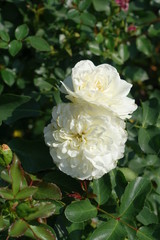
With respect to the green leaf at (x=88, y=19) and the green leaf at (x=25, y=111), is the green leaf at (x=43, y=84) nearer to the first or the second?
the green leaf at (x=25, y=111)

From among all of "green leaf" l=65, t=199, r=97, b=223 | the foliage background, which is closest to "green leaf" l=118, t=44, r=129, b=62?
the foliage background

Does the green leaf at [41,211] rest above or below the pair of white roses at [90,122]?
below

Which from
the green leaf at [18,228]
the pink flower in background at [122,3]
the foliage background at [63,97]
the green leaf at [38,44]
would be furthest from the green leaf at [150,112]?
the green leaf at [18,228]

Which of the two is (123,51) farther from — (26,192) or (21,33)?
(26,192)

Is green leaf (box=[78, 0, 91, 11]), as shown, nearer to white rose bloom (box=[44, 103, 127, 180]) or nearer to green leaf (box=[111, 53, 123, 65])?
green leaf (box=[111, 53, 123, 65])

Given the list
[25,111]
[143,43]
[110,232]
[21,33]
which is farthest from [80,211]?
[143,43]

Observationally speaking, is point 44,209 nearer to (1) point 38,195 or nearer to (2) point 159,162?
(1) point 38,195

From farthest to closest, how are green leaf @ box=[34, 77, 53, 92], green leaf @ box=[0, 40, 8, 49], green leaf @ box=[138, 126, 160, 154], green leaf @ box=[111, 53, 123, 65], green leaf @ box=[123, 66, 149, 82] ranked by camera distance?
green leaf @ box=[123, 66, 149, 82], green leaf @ box=[111, 53, 123, 65], green leaf @ box=[34, 77, 53, 92], green leaf @ box=[0, 40, 8, 49], green leaf @ box=[138, 126, 160, 154]
